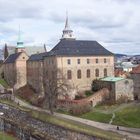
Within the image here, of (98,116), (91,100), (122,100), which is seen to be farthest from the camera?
(91,100)

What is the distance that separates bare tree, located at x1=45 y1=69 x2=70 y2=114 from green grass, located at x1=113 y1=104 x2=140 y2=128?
1316 cm

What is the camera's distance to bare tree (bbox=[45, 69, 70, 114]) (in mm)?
Answer: 72812

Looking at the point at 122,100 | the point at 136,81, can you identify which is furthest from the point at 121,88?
the point at 122,100

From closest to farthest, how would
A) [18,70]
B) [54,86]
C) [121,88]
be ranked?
[54,86]
[121,88]
[18,70]

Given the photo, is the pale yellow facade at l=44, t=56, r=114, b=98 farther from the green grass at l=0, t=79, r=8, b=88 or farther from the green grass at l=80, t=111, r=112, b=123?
the green grass at l=0, t=79, r=8, b=88

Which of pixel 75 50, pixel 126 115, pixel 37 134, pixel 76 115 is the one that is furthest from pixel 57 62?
pixel 37 134

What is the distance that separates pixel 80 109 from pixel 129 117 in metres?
11.0

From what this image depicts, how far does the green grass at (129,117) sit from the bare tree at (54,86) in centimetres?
1316

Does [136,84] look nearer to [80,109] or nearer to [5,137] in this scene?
[80,109]

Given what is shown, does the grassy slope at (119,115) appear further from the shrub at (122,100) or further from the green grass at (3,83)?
the green grass at (3,83)

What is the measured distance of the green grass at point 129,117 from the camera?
56.1 m

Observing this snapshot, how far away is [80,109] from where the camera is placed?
67125 millimetres

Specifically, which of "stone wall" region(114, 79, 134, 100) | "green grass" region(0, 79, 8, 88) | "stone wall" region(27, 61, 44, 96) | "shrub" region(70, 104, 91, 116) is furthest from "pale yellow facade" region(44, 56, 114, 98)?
"green grass" region(0, 79, 8, 88)

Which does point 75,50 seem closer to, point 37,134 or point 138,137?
point 138,137
